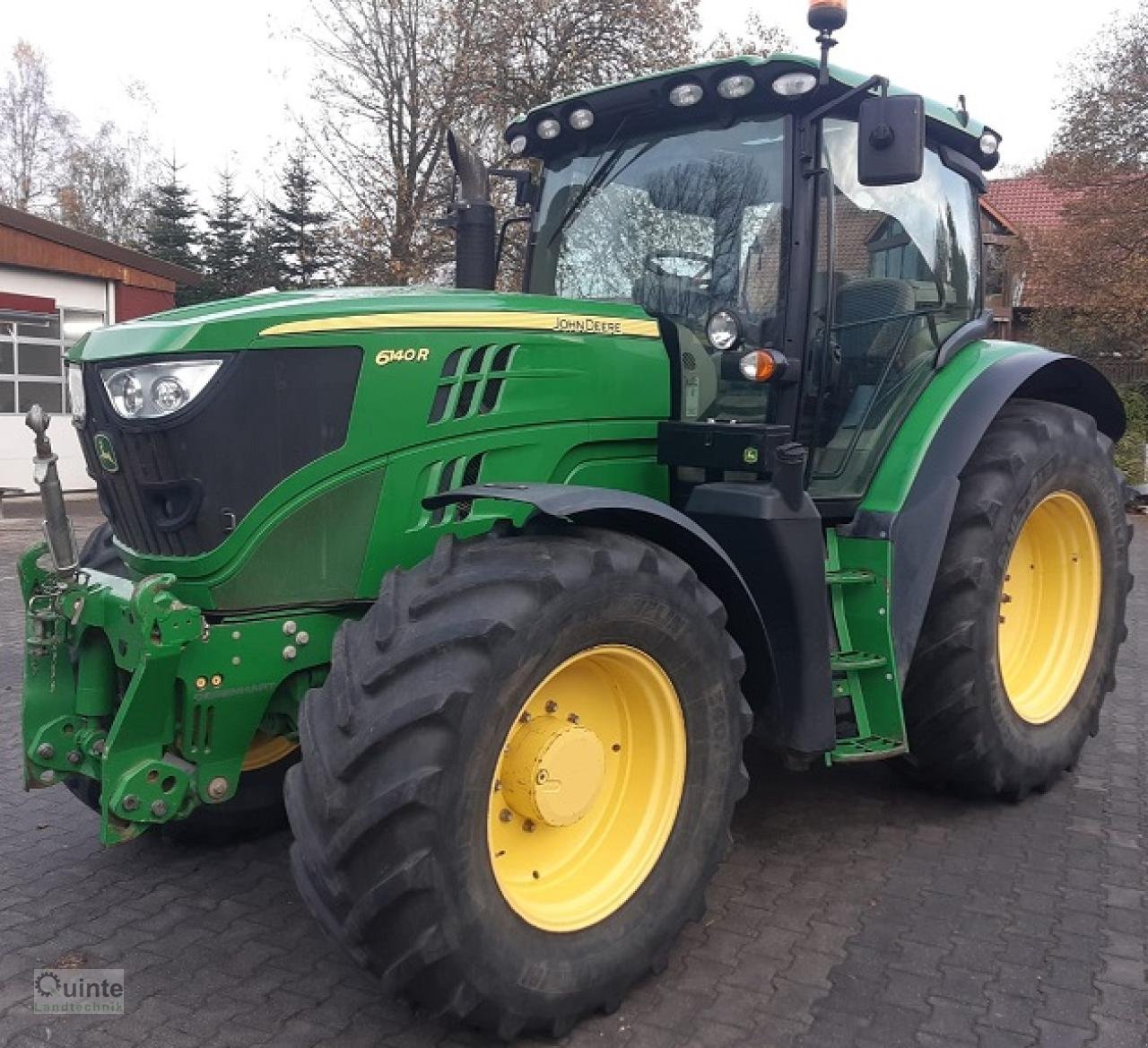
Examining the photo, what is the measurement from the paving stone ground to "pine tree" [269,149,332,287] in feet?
51.5

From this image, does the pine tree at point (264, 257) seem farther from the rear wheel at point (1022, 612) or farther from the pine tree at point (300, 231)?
the rear wheel at point (1022, 612)

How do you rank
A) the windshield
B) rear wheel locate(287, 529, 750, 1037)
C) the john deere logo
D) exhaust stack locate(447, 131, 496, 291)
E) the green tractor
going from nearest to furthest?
rear wheel locate(287, 529, 750, 1037), the green tractor, the john deere logo, the windshield, exhaust stack locate(447, 131, 496, 291)

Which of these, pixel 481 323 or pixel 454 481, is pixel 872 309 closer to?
pixel 481 323

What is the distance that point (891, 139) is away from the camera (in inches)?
124

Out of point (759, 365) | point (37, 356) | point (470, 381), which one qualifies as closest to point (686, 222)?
point (759, 365)

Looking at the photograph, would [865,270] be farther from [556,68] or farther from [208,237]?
[208,237]

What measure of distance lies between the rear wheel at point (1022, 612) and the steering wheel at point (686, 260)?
124 centimetres

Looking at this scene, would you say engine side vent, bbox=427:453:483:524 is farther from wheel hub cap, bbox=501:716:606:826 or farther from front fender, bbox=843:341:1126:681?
front fender, bbox=843:341:1126:681

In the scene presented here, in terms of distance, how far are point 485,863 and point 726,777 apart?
2.58 feet

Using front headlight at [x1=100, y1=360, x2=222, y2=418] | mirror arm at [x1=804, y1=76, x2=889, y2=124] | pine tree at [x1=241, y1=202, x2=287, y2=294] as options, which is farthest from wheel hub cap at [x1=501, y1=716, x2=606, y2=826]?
pine tree at [x1=241, y1=202, x2=287, y2=294]

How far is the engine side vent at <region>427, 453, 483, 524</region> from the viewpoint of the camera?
118 inches

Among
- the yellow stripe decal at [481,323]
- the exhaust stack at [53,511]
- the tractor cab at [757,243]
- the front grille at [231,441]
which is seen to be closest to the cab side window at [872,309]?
the tractor cab at [757,243]

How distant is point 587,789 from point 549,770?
0.15m

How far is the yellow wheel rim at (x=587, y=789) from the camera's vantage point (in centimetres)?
269
